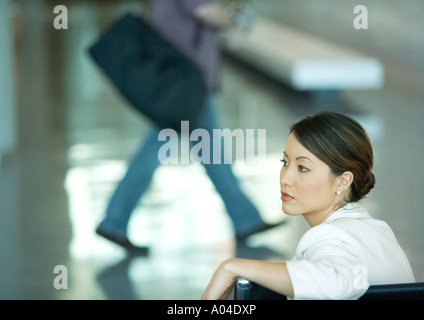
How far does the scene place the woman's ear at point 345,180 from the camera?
1.46 meters

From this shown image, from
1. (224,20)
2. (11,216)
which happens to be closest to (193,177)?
(11,216)

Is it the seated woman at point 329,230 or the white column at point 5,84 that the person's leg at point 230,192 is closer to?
the seated woman at point 329,230

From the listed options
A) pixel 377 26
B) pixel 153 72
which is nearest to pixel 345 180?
pixel 153 72

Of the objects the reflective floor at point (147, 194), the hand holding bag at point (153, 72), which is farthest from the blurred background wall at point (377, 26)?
the hand holding bag at point (153, 72)

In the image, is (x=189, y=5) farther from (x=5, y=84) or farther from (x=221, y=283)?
(x=221, y=283)

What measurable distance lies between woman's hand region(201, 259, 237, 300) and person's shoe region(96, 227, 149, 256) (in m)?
2.28

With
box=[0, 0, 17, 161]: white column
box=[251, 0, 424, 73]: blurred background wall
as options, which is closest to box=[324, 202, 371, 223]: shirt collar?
box=[0, 0, 17, 161]: white column

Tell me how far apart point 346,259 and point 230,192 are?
7.92 ft

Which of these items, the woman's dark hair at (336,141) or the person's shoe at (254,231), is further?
the person's shoe at (254,231)

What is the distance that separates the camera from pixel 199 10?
3.62 meters

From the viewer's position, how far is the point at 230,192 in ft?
12.3

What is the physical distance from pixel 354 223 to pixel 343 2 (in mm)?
13637

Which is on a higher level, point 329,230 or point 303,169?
point 303,169
